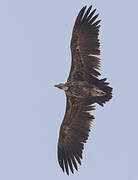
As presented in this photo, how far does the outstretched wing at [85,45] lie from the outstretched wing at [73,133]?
4.94 feet

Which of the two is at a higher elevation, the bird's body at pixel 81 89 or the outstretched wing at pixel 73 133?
the bird's body at pixel 81 89

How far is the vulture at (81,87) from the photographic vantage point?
71.3 ft

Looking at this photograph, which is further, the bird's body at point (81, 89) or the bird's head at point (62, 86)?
the bird's head at point (62, 86)

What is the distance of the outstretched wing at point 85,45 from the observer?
2175cm

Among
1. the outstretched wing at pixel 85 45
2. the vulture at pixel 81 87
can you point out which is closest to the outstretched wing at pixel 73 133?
the vulture at pixel 81 87

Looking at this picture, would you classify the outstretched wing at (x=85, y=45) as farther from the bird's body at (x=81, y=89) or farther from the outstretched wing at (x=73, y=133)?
the outstretched wing at (x=73, y=133)

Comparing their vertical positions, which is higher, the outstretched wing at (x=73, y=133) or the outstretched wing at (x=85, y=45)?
the outstretched wing at (x=85, y=45)

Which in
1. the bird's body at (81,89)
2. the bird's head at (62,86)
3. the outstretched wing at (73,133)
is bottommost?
the outstretched wing at (73,133)

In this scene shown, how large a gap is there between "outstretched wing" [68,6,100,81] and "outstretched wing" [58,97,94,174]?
59.2 inches

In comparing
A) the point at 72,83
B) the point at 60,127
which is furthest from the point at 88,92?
the point at 60,127

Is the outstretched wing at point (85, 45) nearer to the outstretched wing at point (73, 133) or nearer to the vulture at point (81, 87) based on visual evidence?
the vulture at point (81, 87)

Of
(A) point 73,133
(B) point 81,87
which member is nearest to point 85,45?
(B) point 81,87

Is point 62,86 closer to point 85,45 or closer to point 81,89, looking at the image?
point 81,89

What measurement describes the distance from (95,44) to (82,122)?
341 cm
